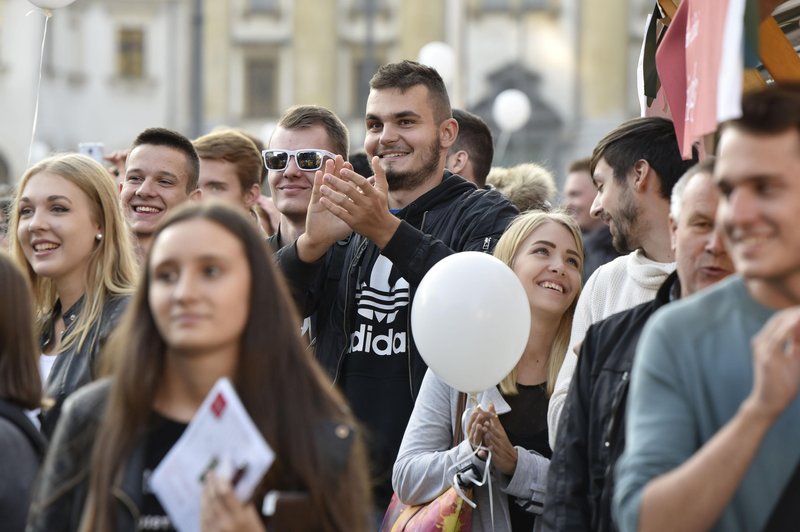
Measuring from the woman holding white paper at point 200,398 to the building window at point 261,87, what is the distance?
4152 centimetres

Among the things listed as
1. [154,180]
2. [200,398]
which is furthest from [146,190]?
[200,398]

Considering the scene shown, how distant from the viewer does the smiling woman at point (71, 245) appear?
5207 millimetres

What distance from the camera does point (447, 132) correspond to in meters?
6.06

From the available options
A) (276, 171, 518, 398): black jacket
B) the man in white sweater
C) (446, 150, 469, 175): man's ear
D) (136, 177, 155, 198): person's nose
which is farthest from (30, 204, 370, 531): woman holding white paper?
(446, 150, 469, 175): man's ear

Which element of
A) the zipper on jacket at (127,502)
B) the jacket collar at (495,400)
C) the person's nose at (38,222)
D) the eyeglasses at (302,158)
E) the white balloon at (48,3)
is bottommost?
the jacket collar at (495,400)

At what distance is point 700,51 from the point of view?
165 inches

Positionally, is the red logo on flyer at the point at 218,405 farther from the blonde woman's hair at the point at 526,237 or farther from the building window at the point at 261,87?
the building window at the point at 261,87

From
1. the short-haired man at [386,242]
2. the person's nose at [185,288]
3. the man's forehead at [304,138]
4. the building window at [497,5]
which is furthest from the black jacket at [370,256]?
the building window at [497,5]

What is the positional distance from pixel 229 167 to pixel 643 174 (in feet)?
9.05

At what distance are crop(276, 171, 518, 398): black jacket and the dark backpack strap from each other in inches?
104

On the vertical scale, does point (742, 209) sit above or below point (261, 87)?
below

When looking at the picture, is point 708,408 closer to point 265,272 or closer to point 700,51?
point 265,272

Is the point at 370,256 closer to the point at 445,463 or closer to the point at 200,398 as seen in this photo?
the point at 445,463

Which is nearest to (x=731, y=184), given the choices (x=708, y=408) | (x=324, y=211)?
(x=708, y=408)
